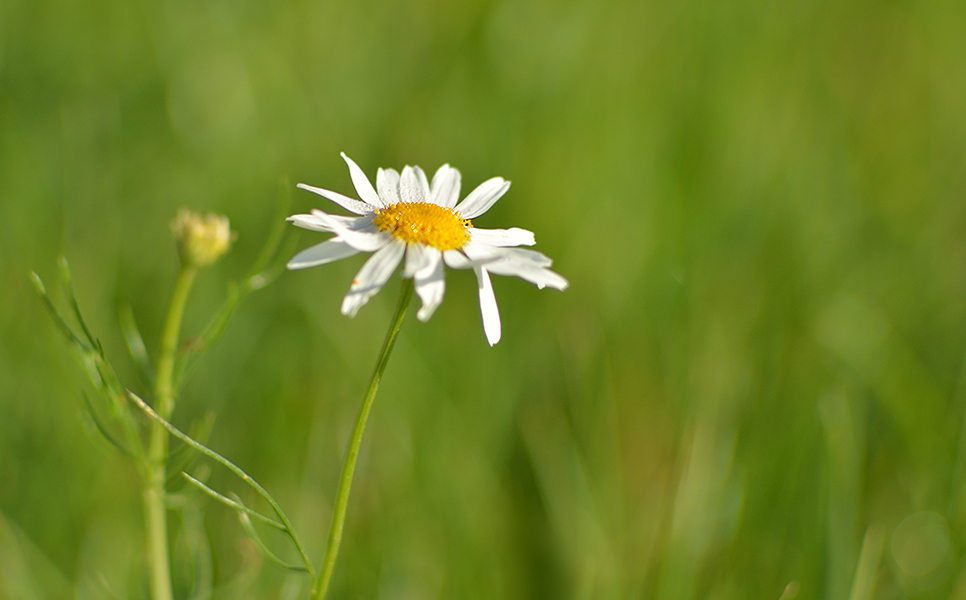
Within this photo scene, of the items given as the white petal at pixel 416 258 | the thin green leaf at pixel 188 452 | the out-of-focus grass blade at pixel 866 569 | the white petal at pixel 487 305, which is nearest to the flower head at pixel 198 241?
the thin green leaf at pixel 188 452

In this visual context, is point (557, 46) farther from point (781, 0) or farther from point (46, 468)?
point (46, 468)

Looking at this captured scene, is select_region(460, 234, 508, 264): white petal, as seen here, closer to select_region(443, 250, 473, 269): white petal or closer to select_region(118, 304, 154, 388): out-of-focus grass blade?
select_region(443, 250, 473, 269): white petal

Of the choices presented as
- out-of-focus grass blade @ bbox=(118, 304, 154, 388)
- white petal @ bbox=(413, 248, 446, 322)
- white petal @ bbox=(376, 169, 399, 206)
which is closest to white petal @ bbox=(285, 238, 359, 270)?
white petal @ bbox=(413, 248, 446, 322)

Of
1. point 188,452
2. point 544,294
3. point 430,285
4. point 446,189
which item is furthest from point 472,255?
point 544,294

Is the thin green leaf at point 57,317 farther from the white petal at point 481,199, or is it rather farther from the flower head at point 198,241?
the white petal at point 481,199

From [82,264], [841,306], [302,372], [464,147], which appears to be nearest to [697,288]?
[841,306]

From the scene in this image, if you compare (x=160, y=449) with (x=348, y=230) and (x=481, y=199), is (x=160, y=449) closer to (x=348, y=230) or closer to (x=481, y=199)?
(x=348, y=230)

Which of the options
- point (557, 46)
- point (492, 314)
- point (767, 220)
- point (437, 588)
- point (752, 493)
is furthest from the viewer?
point (557, 46)
